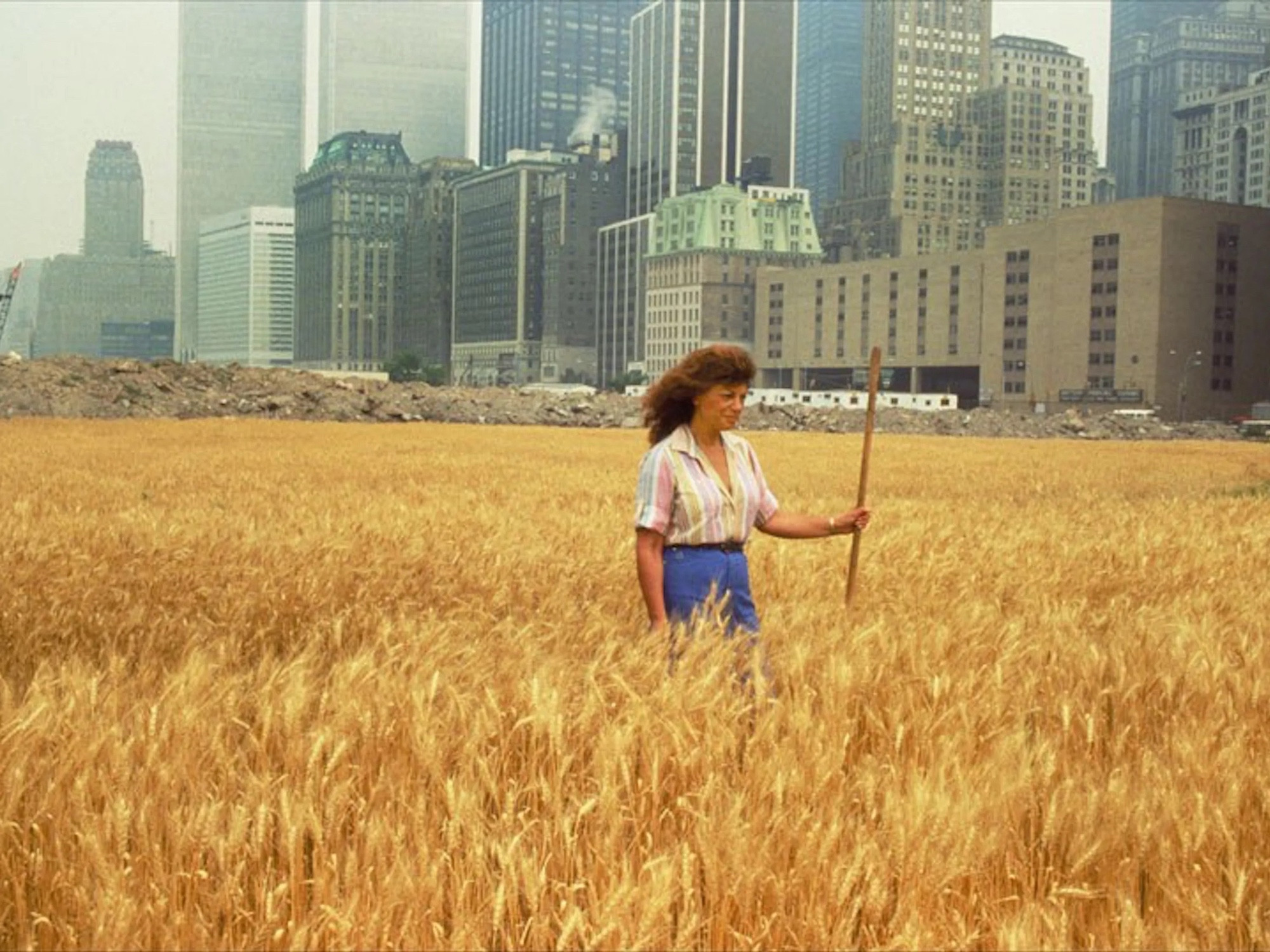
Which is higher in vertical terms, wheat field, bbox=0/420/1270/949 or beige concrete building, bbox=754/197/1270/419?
beige concrete building, bbox=754/197/1270/419

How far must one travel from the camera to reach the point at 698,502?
7.32 meters

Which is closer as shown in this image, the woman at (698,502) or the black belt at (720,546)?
the woman at (698,502)

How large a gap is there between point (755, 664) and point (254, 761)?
187 centimetres

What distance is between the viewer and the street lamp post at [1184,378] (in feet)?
423

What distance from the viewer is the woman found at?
727 cm

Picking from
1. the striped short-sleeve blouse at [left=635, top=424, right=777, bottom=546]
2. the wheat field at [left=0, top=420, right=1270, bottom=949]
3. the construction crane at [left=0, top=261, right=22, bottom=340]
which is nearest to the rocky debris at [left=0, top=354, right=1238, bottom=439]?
the wheat field at [left=0, top=420, right=1270, bottom=949]

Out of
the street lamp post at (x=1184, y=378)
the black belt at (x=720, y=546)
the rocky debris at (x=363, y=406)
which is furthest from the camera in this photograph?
the street lamp post at (x=1184, y=378)

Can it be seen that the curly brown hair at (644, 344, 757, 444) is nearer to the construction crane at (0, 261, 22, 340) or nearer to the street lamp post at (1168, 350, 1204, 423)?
the street lamp post at (1168, 350, 1204, 423)

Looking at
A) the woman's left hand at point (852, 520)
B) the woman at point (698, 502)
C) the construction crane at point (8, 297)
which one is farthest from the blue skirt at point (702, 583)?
the construction crane at point (8, 297)

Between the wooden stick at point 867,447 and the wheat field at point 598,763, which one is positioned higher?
the wooden stick at point 867,447

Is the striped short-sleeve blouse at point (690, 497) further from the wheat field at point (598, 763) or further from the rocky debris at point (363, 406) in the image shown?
the rocky debris at point (363, 406)

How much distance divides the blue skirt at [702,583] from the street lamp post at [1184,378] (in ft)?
419

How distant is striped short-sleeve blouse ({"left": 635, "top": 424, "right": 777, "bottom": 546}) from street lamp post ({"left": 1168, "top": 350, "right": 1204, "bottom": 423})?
12773 cm

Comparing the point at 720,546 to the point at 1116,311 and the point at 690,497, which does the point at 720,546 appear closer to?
the point at 690,497
